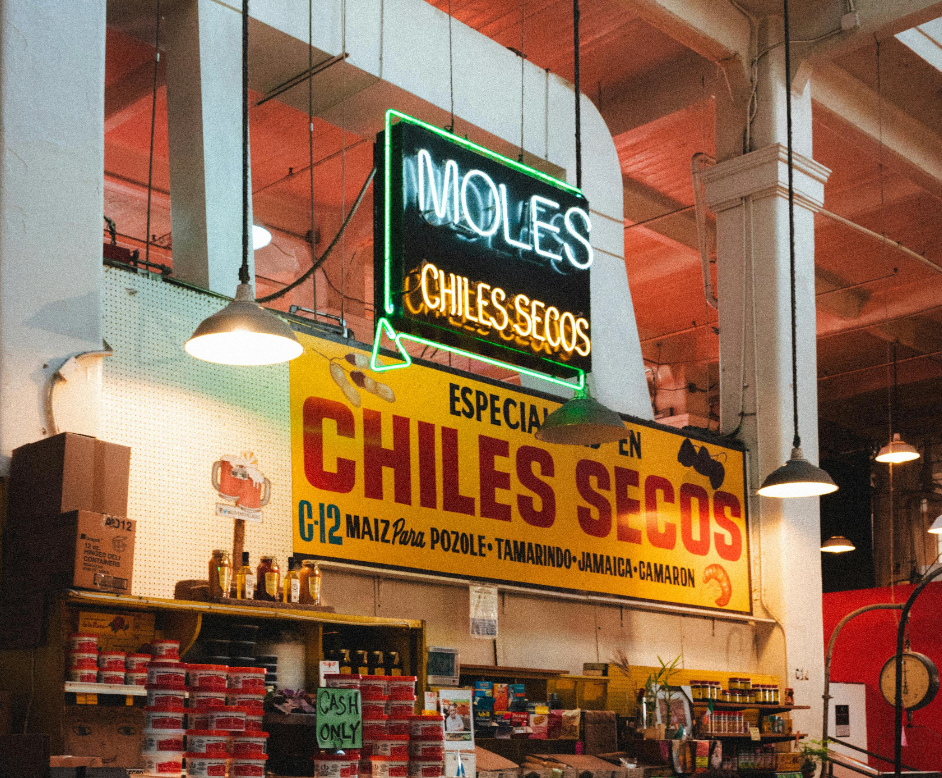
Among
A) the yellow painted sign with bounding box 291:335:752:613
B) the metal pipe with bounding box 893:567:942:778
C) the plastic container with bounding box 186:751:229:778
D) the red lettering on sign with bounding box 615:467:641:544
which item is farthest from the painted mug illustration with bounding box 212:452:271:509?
the metal pipe with bounding box 893:567:942:778

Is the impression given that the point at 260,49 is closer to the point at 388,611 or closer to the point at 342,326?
the point at 342,326

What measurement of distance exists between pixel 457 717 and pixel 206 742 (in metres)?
1.83

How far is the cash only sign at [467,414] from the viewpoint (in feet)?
20.6

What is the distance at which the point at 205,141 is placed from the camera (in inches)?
265

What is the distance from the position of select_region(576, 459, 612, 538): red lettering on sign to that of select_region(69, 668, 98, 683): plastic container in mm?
4261

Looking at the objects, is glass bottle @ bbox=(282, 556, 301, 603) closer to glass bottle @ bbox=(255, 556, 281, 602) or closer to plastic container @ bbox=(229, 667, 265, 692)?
glass bottle @ bbox=(255, 556, 281, 602)

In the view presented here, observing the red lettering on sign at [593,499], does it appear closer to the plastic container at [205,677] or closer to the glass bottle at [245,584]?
the glass bottle at [245,584]

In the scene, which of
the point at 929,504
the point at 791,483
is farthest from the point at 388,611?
the point at 929,504

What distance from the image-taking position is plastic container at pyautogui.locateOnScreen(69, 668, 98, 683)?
15.2ft

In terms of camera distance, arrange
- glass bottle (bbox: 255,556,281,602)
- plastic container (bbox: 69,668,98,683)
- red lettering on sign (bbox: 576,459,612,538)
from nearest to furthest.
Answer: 1. plastic container (bbox: 69,668,98,683)
2. glass bottle (bbox: 255,556,281,602)
3. red lettering on sign (bbox: 576,459,612,538)

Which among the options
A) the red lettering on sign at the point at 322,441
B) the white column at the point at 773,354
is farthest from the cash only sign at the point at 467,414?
the white column at the point at 773,354

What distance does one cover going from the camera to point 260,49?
738 cm

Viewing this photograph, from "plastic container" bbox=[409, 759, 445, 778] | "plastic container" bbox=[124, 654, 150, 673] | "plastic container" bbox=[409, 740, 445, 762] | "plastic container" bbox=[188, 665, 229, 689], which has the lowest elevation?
"plastic container" bbox=[409, 759, 445, 778]

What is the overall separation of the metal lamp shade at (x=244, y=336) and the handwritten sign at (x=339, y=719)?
152cm
